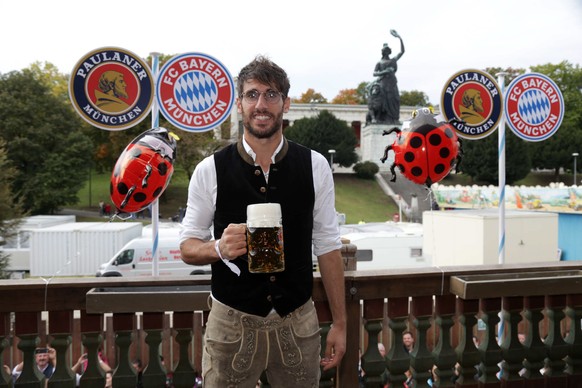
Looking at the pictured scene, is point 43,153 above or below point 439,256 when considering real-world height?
above

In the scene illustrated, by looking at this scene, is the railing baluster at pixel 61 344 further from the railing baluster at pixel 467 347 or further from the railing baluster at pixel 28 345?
the railing baluster at pixel 467 347

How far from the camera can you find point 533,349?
3.10 m

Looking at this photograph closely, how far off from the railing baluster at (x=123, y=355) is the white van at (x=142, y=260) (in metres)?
14.9

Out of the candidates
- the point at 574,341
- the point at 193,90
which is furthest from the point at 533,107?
the point at 574,341

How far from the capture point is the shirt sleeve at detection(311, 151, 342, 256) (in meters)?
2.32

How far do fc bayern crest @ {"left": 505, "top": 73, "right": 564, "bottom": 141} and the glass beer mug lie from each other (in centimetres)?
685

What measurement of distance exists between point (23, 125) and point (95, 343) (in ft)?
141

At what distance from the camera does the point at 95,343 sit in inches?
106

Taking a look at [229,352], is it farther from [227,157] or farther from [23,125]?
[23,125]

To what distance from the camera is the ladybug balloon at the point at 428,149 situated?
606 centimetres

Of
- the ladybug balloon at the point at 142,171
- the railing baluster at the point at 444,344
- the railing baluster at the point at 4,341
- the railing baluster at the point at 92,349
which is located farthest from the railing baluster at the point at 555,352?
the ladybug balloon at the point at 142,171

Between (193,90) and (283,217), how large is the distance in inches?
168

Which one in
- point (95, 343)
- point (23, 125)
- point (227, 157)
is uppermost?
point (23, 125)

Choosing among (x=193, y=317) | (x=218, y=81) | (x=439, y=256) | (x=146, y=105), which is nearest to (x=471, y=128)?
(x=218, y=81)
